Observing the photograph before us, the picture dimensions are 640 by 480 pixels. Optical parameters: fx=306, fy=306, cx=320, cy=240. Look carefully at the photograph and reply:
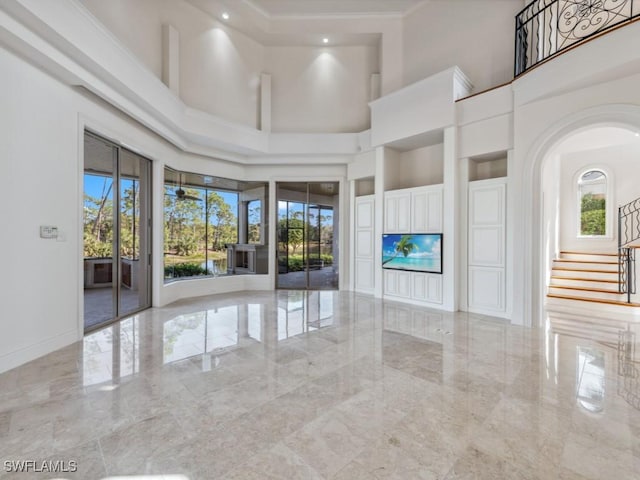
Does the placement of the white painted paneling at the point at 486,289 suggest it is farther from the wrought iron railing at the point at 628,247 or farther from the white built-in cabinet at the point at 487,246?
the wrought iron railing at the point at 628,247

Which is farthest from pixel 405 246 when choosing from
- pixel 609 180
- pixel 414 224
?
pixel 609 180

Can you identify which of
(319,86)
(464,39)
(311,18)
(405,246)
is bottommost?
(405,246)

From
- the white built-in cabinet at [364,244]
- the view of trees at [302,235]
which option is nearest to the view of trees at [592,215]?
the white built-in cabinet at [364,244]

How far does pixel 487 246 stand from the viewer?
18.2 feet

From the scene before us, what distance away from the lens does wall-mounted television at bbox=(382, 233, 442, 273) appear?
6.00 m

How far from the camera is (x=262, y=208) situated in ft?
26.9

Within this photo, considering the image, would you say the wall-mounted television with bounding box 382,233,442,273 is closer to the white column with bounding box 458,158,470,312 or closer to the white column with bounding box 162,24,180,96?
the white column with bounding box 458,158,470,312

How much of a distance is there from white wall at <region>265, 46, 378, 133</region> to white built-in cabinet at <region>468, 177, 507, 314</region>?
155 inches

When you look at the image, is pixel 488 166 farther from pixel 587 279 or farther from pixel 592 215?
pixel 592 215

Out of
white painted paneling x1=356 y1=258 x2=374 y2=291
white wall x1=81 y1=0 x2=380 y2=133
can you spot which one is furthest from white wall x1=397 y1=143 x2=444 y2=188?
white painted paneling x1=356 y1=258 x2=374 y2=291

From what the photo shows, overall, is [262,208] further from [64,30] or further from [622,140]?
[622,140]

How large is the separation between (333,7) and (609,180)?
8.89 meters

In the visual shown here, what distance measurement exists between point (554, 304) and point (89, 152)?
876 centimetres

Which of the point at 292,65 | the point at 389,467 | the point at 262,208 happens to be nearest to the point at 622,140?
the point at 292,65
